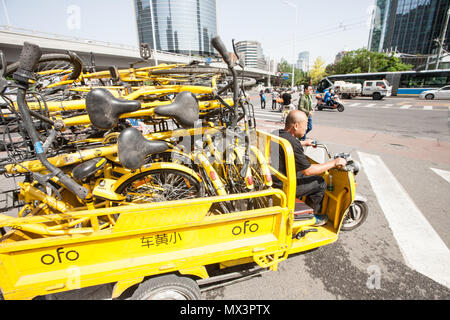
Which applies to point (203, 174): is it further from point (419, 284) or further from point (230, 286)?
point (419, 284)

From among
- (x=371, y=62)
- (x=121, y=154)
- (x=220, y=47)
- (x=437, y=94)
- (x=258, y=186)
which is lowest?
(x=258, y=186)

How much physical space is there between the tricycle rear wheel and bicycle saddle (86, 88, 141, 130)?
5.20 feet

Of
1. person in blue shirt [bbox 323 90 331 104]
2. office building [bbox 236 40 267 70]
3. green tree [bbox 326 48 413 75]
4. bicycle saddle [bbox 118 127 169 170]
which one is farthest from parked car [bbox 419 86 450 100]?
bicycle saddle [bbox 118 127 169 170]

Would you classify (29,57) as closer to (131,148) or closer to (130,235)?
(131,148)

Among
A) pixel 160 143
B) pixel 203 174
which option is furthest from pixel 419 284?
pixel 160 143

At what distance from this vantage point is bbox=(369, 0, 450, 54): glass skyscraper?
6369cm

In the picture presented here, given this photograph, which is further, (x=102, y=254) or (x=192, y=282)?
(x=192, y=282)

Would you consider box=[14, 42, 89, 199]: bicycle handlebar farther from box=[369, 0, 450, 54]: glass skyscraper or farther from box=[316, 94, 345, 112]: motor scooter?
box=[369, 0, 450, 54]: glass skyscraper

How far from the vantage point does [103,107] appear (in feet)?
7.00

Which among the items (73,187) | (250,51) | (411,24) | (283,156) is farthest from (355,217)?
(411,24)

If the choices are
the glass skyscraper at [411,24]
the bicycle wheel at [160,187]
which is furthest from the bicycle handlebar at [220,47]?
the glass skyscraper at [411,24]

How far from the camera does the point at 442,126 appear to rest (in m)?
10.7

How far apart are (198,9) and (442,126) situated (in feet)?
169

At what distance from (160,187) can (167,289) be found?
132 centimetres
